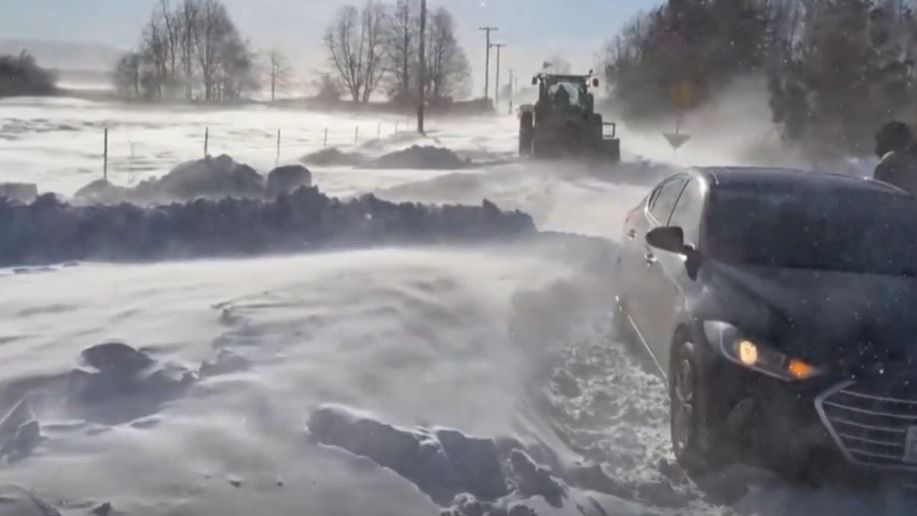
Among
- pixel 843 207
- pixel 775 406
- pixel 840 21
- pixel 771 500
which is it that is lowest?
pixel 771 500

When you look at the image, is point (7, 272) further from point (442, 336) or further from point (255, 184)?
point (255, 184)

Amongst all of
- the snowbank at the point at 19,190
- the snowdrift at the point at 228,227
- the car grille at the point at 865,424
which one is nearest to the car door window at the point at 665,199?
the car grille at the point at 865,424

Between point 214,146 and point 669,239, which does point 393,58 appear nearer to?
point 214,146

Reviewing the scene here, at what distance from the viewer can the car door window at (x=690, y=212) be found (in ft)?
20.7

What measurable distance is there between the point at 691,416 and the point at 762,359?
20.1 inches

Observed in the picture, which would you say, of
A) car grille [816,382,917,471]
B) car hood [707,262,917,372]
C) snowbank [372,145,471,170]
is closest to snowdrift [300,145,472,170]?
snowbank [372,145,471,170]

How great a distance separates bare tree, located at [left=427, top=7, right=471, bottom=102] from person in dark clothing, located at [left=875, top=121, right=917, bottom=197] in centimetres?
5068

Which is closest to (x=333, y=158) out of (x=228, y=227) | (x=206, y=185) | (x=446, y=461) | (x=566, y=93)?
(x=566, y=93)

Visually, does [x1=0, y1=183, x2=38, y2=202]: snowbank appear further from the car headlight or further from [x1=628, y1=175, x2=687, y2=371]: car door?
the car headlight

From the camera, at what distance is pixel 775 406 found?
15.8 feet

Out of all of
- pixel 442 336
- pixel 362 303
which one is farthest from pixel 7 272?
pixel 442 336

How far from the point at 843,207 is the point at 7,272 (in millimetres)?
6402

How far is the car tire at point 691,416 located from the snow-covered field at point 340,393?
0.43 ft

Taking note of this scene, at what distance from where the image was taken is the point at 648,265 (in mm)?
7016
